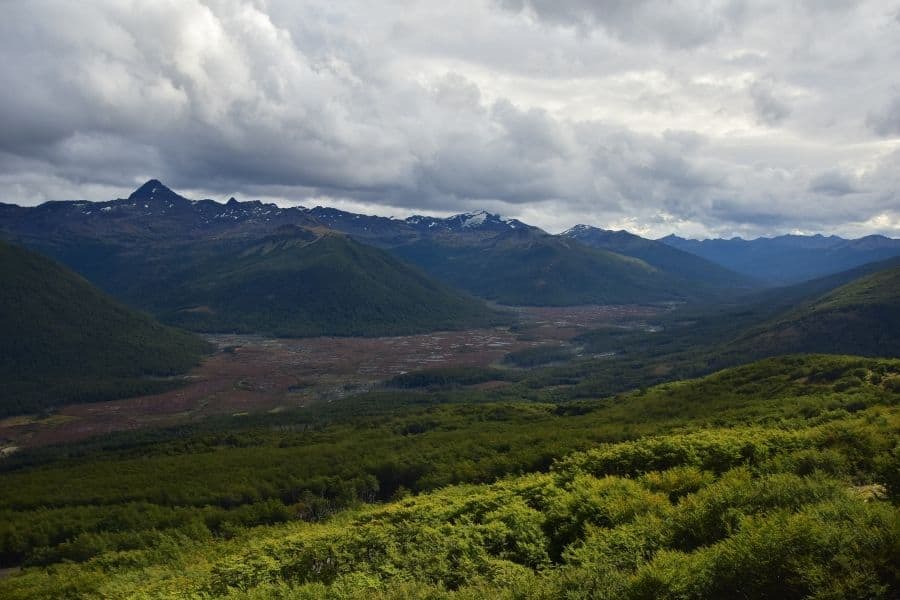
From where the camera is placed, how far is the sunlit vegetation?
19.8 meters

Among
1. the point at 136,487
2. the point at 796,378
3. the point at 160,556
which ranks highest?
the point at 796,378

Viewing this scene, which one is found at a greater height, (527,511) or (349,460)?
(527,511)

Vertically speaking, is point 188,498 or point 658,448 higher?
point 658,448

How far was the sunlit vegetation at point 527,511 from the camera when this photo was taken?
19.8 metres

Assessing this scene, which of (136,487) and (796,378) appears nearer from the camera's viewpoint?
(136,487)

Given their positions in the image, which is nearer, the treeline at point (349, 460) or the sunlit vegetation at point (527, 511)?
the sunlit vegetation at point (527, 511)

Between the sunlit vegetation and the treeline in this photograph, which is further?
the treeline

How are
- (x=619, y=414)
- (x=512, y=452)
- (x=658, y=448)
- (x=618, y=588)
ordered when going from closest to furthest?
(x=618, y=588) → (x=658, y=448) → (x=512, y=452) → (x=619, y=414)

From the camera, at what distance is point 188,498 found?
303 feet

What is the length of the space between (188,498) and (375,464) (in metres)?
31.2

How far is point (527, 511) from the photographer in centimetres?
3581

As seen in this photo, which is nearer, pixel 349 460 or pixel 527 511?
pixel 527 511

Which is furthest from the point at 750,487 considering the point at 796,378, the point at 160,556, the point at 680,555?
the point at 796,378

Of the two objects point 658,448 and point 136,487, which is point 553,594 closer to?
point 658,448
